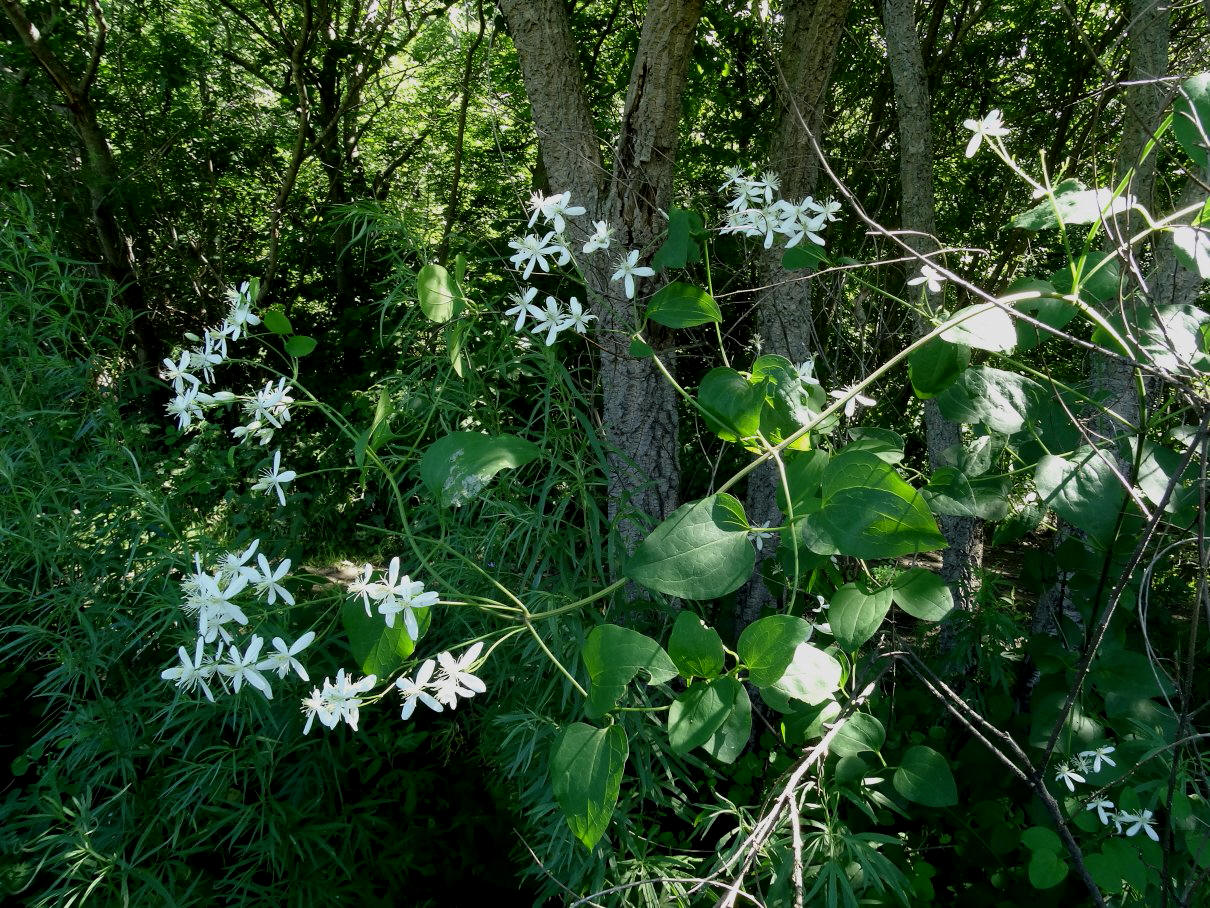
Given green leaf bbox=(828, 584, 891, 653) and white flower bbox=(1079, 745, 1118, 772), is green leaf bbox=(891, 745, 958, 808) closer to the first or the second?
white flower bbox=(1079, 745, 1118, 772)

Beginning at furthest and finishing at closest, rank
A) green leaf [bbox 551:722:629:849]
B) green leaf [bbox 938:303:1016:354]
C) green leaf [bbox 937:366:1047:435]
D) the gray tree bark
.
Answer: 1. the gray tree bark
2. green leaf [bbox 937:366:1047:435]
3. green leaf [bbox 938:303:1016:354]
4. green leaf [bbox 551:722:629:849]

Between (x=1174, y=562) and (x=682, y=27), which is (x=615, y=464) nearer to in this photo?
(x=682, y=27)

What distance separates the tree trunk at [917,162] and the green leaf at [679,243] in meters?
1.29

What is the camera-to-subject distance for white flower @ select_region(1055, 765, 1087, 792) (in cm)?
131

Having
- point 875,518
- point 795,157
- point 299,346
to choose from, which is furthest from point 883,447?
point 795,157

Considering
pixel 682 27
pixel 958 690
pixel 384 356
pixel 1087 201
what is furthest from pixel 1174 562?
pixel 384 356

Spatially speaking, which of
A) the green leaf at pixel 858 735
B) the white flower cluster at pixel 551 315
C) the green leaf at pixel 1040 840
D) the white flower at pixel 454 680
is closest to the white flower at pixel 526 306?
the white flower cluster at pixel 551 315

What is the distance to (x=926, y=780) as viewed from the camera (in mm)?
1297

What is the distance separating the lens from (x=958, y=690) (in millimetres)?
2107

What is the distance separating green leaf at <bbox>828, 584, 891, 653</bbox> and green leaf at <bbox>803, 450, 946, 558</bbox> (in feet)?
0.55

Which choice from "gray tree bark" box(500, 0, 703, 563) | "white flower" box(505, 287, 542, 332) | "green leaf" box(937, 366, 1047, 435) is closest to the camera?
"green leaf" box(937, 366, 1047, 435)

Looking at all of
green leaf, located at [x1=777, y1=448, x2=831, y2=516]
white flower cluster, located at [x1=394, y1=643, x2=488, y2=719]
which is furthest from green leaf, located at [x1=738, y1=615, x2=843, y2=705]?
white flower cluster, located at [x1=394, y1=643, x2=488, y2=719]

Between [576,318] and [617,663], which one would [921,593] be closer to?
[617,663]

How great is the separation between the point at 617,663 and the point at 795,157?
6.60 feet
